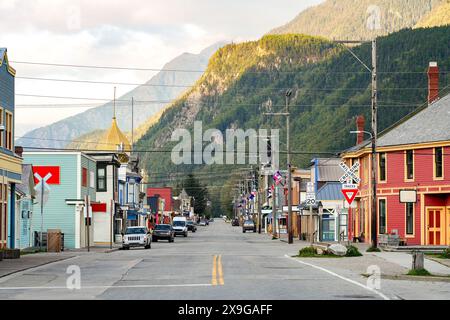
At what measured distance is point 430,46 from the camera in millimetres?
189375

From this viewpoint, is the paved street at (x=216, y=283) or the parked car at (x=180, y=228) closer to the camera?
the paved street at (x=216, y=283)

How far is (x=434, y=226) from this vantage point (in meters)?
60.9

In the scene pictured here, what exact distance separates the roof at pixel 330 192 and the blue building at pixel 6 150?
128 ft

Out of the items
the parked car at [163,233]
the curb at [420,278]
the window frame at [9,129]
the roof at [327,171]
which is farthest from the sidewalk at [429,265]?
the roof at [327,171]

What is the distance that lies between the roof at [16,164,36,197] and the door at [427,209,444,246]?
Answer: 84.4ft

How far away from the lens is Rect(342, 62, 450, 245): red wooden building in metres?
60.2

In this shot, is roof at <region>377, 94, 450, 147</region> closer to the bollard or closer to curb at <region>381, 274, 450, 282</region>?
the bollard

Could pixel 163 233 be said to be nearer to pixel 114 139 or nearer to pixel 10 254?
pixel 10 254

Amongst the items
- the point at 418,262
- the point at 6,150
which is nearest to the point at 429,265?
the point at 418,262

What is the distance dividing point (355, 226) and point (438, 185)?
14587mm

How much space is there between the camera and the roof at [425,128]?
60500 mm

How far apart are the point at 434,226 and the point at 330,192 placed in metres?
20.4

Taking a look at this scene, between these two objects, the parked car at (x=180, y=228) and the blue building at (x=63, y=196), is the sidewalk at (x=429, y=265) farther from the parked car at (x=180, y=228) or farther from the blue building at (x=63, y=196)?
the parked car at (x=180, y=228)
